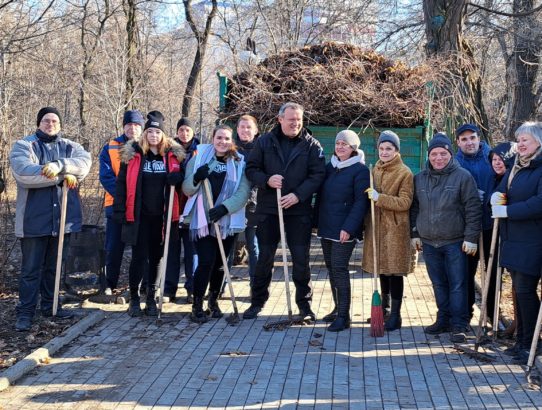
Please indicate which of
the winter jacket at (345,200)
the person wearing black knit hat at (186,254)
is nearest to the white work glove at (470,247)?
the winter jacket at (345,200)

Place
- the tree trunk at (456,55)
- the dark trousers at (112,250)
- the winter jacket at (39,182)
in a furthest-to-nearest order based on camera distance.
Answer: the tree trunk at (456,55) → the dark trousers at (112,250) → the winter jacket at (39,182)

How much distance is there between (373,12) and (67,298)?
516 inches

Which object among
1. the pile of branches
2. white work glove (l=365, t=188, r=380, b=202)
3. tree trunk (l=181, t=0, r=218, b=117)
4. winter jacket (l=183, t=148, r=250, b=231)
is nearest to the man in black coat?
winter jacket (l=183, t=148, r=250, b=231)

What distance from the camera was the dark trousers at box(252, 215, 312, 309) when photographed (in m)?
7.37

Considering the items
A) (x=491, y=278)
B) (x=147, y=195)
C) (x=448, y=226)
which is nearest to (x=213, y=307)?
(x=147, y=195)

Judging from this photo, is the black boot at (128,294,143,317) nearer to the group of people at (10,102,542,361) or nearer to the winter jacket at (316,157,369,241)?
the group of people at (10,102,542,361)

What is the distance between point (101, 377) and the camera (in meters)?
5.67

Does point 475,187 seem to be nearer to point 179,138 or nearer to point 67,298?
point 179,138

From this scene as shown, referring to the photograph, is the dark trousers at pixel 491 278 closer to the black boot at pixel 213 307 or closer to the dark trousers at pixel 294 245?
the dark trousers at pixel 294 245

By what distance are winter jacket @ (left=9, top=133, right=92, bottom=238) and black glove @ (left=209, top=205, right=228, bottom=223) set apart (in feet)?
4.46

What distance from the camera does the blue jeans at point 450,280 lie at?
6875mm

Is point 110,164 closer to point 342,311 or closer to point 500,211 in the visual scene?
point 342,311

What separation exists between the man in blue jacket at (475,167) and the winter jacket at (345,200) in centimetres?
99

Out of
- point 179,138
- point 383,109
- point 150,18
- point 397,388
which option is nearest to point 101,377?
point 397,388
